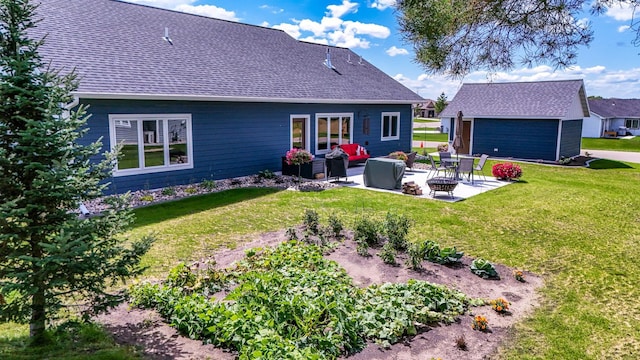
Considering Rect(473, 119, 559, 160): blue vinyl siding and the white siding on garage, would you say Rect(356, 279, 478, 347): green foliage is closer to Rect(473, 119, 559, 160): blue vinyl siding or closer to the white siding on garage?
Rect(473, 119, 559, 160): blue vinyl siding

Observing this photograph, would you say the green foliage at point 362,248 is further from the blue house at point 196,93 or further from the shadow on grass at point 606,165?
the shadow on grass at point 606,165

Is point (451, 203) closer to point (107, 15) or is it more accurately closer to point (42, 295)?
point (42, 295)

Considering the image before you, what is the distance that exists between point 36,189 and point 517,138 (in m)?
24.2

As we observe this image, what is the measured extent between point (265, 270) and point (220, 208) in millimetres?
4826

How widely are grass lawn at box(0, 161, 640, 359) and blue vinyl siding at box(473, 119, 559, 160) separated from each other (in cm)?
820

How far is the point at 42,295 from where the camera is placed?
3861mm

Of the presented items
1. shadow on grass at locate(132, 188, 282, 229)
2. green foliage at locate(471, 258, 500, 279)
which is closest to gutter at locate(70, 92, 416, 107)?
shadow on grass at locate(132, 188, 282, 229)

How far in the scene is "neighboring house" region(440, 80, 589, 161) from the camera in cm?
2239

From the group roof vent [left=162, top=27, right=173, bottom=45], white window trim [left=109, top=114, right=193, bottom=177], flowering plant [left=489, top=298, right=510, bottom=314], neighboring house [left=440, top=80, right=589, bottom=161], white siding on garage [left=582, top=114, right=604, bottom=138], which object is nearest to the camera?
flowering plant [left=489, top=298, right=510, bottom=314]

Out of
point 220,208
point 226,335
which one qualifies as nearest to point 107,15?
point 220,208

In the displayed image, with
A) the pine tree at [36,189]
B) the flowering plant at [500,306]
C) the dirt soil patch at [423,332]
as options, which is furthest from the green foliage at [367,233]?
the pine tree at [36,189]

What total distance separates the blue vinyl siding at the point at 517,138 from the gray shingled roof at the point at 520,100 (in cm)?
47

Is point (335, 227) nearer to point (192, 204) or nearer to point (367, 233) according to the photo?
point (367, 233)

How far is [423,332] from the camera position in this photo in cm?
477
